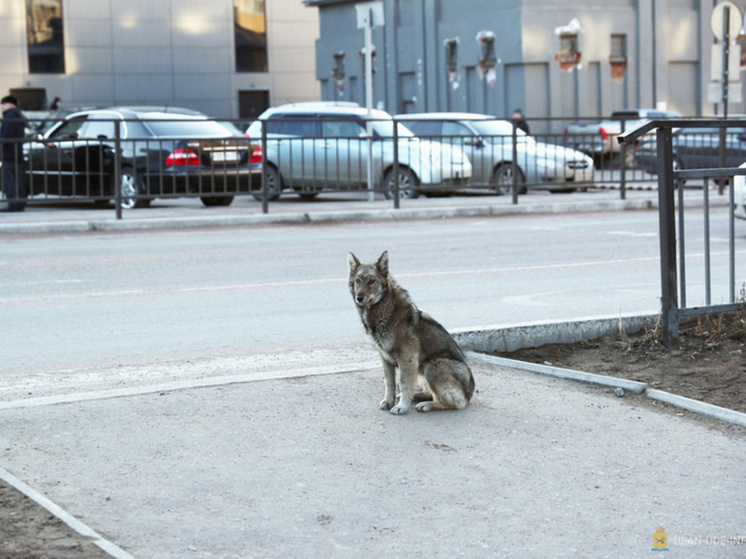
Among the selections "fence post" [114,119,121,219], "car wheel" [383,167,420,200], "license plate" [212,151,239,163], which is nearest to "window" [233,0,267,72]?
Answer: "car wheel" [383,167,420,200]

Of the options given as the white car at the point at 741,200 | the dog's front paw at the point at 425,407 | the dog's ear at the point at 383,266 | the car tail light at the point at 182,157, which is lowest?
the dog's front paw at the point at 425,407

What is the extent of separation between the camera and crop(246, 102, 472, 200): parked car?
19.5 m

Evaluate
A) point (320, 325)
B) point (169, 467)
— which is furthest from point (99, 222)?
point (169, 467)

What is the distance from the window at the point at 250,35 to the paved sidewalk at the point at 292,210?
33.4 meters

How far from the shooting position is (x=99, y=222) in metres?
17.5

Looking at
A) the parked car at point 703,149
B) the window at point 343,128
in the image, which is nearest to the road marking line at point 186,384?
the window at point 343,128

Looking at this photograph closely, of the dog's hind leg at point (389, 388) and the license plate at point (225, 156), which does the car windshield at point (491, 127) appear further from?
the dog's hind leg at point (389, 388)

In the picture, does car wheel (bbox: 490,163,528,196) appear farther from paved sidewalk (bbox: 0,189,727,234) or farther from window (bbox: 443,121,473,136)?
window (bbox: 443,121,473,136)

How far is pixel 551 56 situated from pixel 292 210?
21625mm

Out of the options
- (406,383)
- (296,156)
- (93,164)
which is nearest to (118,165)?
(93,164)

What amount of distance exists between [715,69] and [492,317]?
1557cm

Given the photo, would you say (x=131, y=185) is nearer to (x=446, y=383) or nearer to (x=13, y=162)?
(x=13, y=162)

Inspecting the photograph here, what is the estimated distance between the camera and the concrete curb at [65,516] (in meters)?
4.11

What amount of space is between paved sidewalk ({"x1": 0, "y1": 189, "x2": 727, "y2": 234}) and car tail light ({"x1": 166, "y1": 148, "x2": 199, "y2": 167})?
33.7 inches
